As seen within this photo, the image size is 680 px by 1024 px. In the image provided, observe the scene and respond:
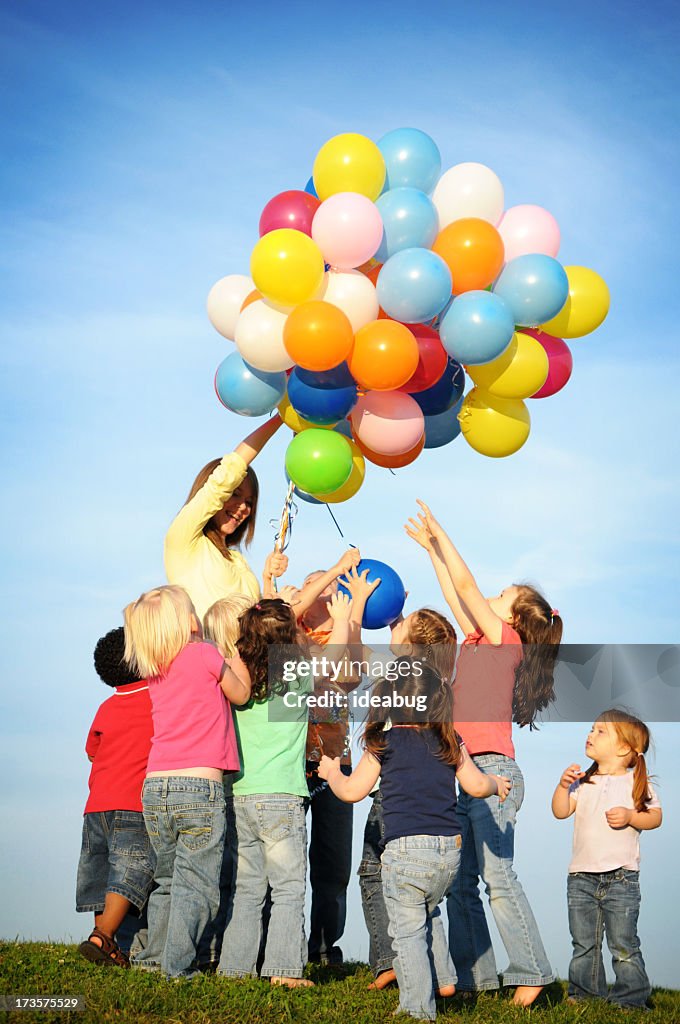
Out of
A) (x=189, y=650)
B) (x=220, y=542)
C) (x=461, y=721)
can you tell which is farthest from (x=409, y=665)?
(x=220, y=542)

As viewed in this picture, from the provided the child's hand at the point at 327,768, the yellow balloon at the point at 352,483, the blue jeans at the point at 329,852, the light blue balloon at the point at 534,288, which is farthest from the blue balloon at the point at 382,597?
the light blue balloon at the point at 534,288

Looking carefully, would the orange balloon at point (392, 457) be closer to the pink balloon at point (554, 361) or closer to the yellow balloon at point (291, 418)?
the yellow balloon at point (291, 418)

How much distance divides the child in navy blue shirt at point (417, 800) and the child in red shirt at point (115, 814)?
1.10 metres

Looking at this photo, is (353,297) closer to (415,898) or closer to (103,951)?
(415,898)

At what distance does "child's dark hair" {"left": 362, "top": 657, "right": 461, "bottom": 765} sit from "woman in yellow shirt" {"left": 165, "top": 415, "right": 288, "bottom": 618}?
1.10 m

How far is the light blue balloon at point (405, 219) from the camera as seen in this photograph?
16.6 feet

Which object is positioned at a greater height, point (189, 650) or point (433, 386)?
point (433, 386)

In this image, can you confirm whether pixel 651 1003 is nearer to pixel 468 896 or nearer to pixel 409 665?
pixel 468 896

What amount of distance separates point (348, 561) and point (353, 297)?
130cm

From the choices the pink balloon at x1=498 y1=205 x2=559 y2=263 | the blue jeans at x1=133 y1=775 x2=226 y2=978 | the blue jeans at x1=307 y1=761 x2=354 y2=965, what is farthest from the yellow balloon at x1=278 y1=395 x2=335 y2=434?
the blue jeans at x1=133 y1=775 x2=226 y2=978

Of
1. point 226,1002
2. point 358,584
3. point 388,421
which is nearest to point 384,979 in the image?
point 226,1002

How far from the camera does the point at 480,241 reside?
5051 mm

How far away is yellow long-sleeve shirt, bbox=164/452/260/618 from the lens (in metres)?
5.16

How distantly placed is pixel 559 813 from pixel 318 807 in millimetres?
1231
